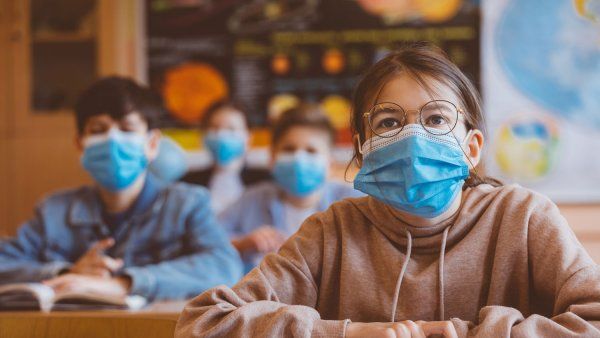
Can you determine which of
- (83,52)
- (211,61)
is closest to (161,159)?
(211,61)

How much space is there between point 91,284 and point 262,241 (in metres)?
0.60

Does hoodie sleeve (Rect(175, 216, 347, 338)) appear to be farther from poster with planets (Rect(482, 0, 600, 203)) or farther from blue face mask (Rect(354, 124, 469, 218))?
poster with planets (Rect(482, 0, 600, 203))

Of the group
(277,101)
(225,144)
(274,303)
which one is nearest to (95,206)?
(274,303)

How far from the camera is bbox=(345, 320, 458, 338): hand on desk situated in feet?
2.98

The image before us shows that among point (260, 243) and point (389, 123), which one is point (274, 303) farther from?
point (260, 243)

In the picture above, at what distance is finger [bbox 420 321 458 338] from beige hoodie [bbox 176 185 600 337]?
2 cm

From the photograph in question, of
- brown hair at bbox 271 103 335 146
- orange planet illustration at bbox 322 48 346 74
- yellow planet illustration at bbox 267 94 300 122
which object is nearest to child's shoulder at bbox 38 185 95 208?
brown hair at bbox 271 103 335 146

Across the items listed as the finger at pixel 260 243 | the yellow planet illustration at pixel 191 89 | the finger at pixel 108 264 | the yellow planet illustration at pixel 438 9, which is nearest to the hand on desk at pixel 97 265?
the finger at pixel 108 264

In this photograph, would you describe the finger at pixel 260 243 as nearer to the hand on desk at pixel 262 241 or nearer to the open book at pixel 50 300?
the hand on desk at pixel 262 241

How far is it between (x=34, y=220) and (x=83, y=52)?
2397 millimetres

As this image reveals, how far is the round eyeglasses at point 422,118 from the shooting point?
1.09 m

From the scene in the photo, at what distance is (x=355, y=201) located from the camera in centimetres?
124

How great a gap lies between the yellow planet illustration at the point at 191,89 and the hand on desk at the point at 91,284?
2.36 meters

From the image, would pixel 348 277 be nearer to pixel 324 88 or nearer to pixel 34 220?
pixel 34 220
